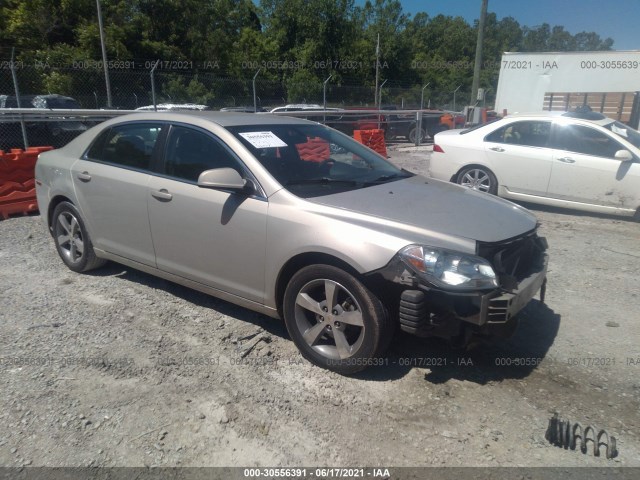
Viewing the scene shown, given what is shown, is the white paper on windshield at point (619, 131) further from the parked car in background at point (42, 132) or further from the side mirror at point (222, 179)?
the parked car in background at point (42, 132)

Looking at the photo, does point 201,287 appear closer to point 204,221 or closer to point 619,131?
point 204,221

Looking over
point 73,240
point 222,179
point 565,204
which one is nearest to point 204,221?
point 222,179

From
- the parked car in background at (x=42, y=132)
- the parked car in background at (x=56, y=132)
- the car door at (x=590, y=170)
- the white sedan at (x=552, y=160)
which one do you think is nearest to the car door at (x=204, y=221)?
the white sedan at (x=552, y=160)

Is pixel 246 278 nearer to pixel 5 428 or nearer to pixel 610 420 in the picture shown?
pixel 5 428

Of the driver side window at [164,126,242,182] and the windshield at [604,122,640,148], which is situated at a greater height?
the driver side window at [164,126,242,182]

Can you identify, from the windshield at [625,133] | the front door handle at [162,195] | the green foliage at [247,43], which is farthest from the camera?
the green foliage at [247,43]

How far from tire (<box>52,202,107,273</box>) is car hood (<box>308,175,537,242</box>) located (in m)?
2.58

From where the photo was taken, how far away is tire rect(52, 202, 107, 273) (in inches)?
190

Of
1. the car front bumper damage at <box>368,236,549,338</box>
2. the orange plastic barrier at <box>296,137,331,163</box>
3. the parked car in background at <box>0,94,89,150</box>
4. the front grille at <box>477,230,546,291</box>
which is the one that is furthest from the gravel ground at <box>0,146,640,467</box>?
the parked car in background at <box>0,94,89,150</box>

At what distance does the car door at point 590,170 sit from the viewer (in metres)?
6.96

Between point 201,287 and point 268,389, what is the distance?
3.58ft

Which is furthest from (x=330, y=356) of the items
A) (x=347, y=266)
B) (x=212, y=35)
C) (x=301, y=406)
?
(x=212, y=35)

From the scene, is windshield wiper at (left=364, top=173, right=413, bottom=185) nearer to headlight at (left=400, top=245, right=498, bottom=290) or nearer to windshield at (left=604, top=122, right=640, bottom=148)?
headlight at (left=400, top=245, right=498, bottom=290)

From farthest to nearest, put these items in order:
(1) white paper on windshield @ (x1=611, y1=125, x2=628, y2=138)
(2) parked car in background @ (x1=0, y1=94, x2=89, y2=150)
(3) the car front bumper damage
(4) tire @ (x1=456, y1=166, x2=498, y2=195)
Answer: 1. (2) parked car in background @ (x1=0, y1=94, x2=89, y2=150)
2. (4) tire @ (x1=456, y1=166, x2=498, y2=195)
3. (1) white paper on windshield @ (x1=611, y1=125, x2=628, y2=138)
4. (3) the car front bumper damage
